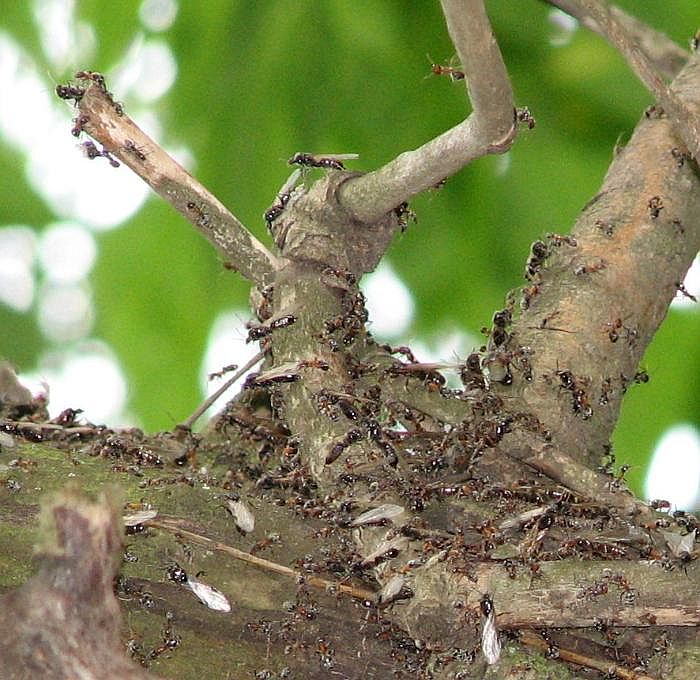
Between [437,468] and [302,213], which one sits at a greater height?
[302,213]

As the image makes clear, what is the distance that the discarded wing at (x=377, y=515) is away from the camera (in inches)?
46.3

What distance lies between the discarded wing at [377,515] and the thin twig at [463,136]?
1.53 feet

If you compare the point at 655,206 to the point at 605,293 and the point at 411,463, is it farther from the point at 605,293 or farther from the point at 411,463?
the point at 411,463

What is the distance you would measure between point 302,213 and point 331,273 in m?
0.12

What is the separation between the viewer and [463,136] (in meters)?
A: 1.32

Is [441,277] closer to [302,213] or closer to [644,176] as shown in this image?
[644,176]

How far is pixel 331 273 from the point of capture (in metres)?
1.50

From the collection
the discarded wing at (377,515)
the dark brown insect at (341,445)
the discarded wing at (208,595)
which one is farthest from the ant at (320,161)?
the discarded wing at (208,595)

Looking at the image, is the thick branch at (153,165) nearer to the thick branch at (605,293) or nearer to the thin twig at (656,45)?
the thick branch at (605,293)

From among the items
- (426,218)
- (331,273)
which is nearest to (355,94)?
(426,218)

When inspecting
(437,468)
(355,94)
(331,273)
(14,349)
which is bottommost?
(437,468)

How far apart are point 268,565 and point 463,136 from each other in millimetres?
582

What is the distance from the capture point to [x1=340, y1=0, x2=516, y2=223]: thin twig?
43.4 inches

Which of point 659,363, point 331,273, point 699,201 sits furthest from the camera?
point 659,363
